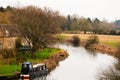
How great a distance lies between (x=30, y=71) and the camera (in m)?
41.8

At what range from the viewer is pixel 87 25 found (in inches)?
5674

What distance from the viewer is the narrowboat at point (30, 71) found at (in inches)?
1569

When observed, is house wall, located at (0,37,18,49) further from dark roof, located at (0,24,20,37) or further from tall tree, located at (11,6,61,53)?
tall tree, located at (11,6,61,53)

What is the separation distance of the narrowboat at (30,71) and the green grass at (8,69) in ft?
4.32

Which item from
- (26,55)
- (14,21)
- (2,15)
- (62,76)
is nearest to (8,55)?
(26,55)

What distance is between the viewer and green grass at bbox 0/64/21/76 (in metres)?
40.0

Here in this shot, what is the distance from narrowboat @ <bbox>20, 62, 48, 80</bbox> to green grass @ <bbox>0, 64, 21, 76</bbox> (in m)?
1.32

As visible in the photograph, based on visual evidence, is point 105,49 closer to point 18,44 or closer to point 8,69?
point 18,44

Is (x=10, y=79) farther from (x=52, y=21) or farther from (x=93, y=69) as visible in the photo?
(x=52, y=21)

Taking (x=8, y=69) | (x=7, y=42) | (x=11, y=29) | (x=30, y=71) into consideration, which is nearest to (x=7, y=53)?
(x=7, y=42)

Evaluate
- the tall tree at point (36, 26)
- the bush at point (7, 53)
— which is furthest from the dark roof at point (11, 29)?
the bush at point (7, 53)

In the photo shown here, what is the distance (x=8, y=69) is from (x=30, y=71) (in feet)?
9.39

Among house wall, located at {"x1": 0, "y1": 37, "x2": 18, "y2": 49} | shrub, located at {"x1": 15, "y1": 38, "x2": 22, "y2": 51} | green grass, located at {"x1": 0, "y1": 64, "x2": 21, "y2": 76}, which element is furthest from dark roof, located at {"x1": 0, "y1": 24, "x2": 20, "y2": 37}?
green grass, located at {"x1": 0, "y1": 64, "x2": 21, "y2": 76}

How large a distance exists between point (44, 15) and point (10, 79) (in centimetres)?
2510
